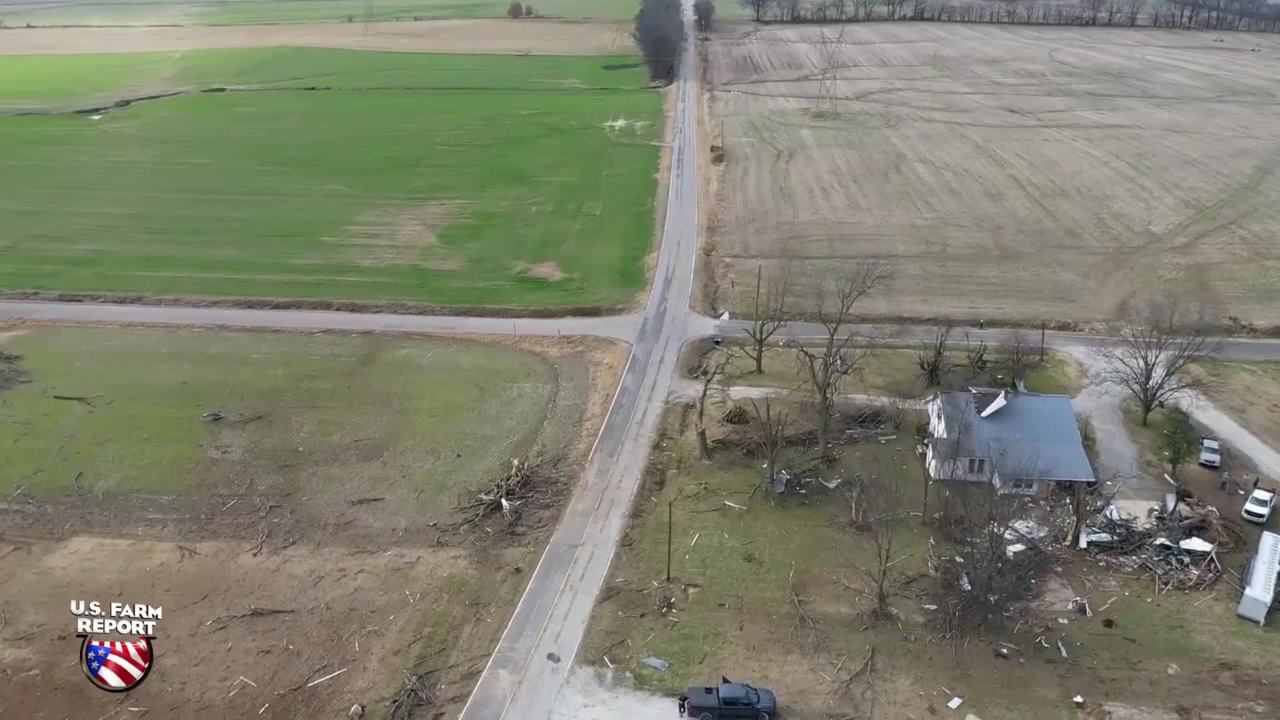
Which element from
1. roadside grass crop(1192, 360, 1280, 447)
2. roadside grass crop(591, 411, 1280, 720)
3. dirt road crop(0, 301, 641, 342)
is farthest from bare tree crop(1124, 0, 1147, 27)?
roadside grass crop(591, 411, 1280, 720)

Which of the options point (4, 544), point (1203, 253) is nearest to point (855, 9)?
point (1203, 253)

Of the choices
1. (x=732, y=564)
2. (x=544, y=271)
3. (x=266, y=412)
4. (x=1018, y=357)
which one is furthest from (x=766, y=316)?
(x=266, y=412)

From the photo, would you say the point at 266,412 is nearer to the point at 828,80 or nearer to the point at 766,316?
the point at 766,316

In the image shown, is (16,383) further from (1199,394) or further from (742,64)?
(742,64)

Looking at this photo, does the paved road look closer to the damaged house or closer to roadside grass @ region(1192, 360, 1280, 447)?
the damaged house

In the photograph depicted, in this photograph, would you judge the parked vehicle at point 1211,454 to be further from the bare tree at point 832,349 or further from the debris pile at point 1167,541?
the bare tree at point 832,349

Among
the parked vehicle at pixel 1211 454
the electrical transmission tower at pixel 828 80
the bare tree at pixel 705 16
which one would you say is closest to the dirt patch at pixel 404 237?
the parked vehicle at pixel 1211 454
